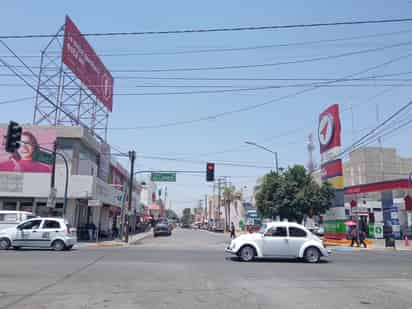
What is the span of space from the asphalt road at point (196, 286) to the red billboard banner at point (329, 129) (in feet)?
74.3

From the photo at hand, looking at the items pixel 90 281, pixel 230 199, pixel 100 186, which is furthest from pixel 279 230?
pixel 230 199

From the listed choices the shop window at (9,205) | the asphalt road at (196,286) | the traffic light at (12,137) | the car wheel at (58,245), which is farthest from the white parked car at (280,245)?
the shop window at (9,205)

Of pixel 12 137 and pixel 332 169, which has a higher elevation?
pixel 332 169

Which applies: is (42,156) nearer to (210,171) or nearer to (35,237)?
(35,237)

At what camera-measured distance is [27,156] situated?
30.6 meters

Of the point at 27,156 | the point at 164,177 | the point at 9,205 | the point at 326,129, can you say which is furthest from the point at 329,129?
the point at 9,205

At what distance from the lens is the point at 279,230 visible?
54.8 ft

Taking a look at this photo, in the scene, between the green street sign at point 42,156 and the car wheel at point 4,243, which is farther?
the green street sign at point 42,156

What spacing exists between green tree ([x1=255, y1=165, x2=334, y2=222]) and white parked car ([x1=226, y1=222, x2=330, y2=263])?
65.0 ft

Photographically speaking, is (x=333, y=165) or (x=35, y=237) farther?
(x=333, y=165)

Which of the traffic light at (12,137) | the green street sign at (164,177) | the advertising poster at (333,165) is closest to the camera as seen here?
the traffic light at (12,137)

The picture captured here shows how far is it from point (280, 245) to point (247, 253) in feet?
4.76

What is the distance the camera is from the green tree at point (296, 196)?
36.4 meters

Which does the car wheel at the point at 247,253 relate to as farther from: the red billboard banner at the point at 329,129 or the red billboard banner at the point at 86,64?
the red billboard banner at the point at 329,129
